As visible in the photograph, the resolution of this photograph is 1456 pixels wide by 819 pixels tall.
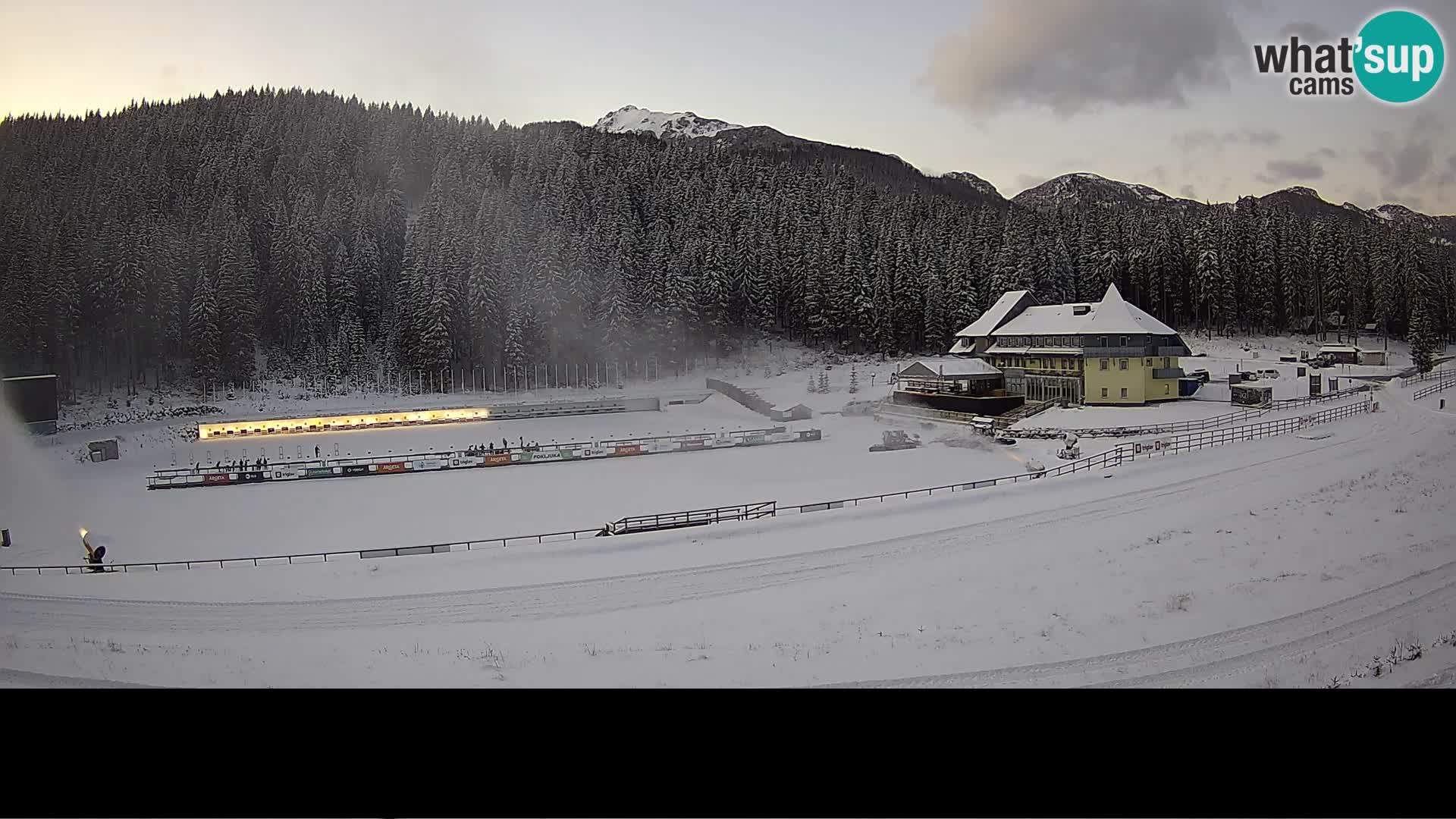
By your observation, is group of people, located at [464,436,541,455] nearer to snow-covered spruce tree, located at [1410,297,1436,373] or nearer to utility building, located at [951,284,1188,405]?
utility building, located at [951,284,1188,405]

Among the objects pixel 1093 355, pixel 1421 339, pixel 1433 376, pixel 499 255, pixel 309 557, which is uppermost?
pixel 499 255

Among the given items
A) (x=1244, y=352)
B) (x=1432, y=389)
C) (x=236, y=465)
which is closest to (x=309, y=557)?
(x=236, y=465)

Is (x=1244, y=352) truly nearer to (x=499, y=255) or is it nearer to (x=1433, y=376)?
(x=1433, y=376)

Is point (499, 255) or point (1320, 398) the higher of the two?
point (499, 255)

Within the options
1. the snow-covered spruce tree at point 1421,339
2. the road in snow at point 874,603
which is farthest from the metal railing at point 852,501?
the snow-covered spruce tree at point 1421,339

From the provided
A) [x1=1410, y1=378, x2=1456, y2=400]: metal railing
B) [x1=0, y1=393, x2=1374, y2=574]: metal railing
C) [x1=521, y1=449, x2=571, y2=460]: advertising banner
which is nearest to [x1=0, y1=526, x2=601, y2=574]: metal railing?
[x1=0, y1=393, x2=1374, y2=574]: metal railing

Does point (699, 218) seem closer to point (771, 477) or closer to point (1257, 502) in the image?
point (771, 477)
